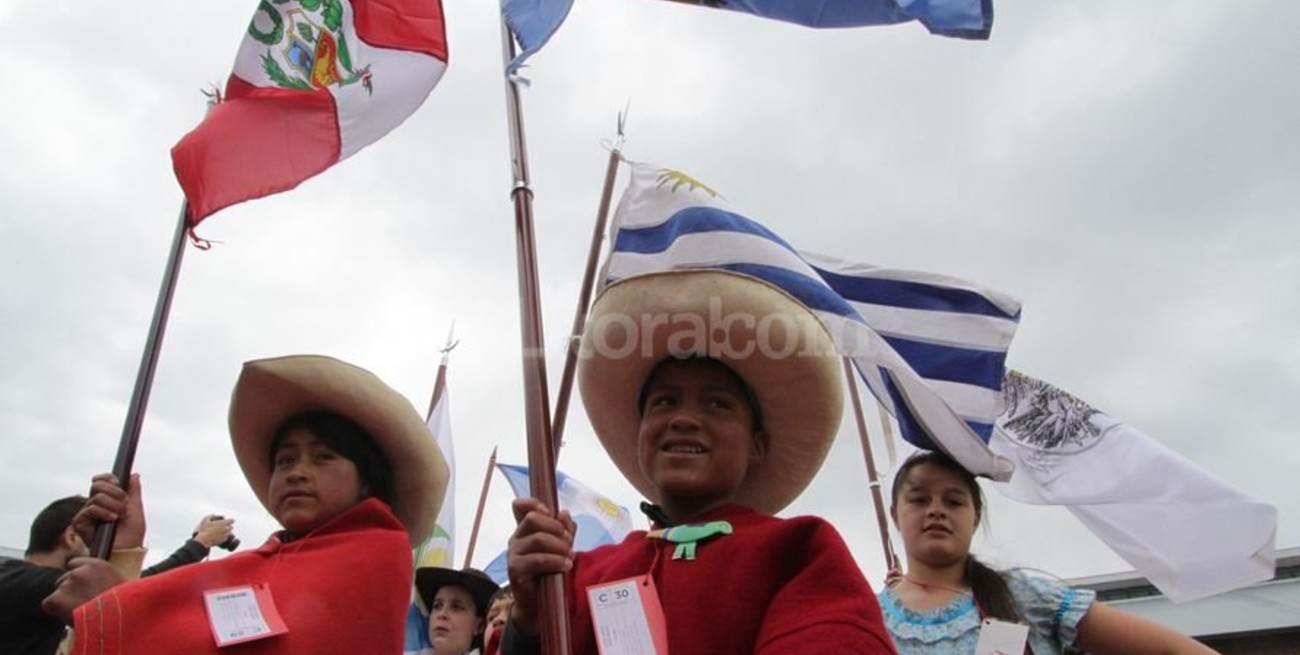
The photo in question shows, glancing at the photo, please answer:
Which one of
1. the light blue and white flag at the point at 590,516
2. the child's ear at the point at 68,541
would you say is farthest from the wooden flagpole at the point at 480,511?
the child's ear at the point at 68,541

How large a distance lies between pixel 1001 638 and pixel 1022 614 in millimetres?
259

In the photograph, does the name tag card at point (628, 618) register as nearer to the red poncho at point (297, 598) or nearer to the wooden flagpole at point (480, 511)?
the red poncho at point (297, 598)

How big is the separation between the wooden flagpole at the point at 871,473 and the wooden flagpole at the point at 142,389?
332cm

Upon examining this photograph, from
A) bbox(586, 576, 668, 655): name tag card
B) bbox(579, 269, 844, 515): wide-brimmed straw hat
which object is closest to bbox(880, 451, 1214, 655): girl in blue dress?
bbox(579, 269, 844, 515): wide-brimmed straw hat

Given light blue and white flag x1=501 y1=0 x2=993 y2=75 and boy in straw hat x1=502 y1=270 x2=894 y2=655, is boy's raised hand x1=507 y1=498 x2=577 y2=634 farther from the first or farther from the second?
light blue and white flag x1=501 y1=0 x2=993 y2=75

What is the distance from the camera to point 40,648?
3395 mm

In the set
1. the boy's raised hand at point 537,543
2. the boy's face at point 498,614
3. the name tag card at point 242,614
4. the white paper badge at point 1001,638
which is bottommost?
the white paper badge at point 1001,638

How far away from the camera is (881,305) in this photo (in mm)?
4664

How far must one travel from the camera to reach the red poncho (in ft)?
7.34

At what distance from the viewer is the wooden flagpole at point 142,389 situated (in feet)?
8.52

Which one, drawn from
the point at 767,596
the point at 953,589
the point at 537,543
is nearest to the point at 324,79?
the point at 537,543

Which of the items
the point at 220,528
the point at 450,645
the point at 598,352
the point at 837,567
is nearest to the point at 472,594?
the point at 450,645

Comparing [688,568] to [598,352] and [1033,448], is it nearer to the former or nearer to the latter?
[598,352]

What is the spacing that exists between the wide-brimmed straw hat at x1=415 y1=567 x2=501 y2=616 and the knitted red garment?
2.81 metres
